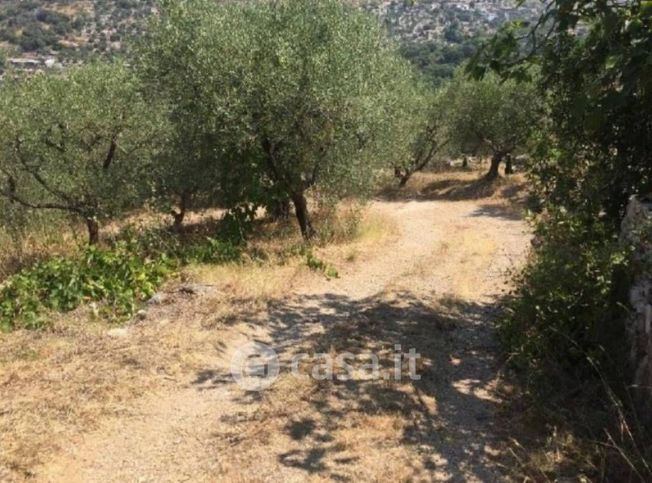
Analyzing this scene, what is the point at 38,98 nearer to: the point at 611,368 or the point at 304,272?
the point at 304,272

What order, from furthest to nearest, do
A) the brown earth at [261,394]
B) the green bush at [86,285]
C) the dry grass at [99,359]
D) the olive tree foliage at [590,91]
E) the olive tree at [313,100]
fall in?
the olive tree at [313,100]
the green bush at [86,285]
the dry grass at [99,359]
the brown earth at [261,394]
the olive tree foliage at [590,91]

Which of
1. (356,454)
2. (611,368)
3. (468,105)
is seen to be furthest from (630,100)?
(468,105)

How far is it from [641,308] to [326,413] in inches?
142

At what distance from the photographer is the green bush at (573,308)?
6.41 m

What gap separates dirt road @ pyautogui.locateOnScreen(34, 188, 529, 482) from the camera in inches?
219

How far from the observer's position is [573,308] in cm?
693

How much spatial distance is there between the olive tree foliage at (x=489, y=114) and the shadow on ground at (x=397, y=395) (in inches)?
776

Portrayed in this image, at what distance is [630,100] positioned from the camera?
6668mm

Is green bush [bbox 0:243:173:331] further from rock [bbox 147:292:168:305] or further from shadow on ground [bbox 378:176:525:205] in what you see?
shadow on ground [bbox 378:176:525:205]

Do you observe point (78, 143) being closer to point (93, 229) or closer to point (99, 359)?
point (93, 229)

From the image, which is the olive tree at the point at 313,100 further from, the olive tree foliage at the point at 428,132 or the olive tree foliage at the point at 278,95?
the olive tree foliage at the point at 428,132

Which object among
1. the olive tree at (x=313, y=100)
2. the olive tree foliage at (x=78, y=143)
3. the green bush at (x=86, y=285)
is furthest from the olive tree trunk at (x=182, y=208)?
the green bush at (x=86, y=285)

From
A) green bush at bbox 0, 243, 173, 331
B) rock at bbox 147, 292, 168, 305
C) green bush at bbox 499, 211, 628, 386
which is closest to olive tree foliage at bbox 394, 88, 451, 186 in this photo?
green bush at bbox 0, 243, 173, 331

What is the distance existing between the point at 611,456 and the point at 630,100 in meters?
4.09
